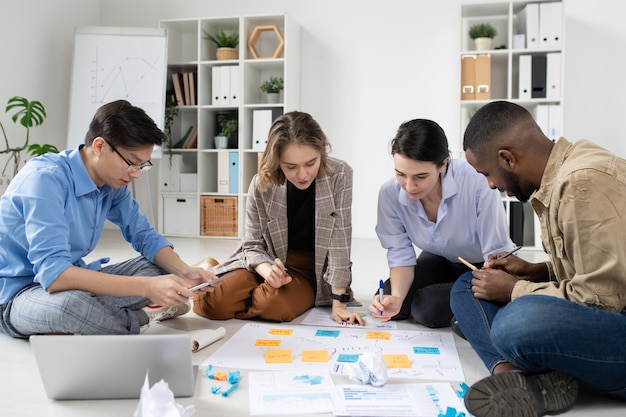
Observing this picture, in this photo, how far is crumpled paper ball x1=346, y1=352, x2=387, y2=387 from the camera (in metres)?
1.54

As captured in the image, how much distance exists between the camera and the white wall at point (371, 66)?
Answer: 176 inches

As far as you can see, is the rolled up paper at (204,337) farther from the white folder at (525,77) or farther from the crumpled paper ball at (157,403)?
the white folder at (525,77)

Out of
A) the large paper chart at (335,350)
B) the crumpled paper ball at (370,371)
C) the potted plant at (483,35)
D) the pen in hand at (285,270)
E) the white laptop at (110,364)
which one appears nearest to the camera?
the white laptop at (110,364)

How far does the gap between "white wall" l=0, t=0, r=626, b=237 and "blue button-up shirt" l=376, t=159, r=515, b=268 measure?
2.71m

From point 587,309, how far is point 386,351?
72 centimetres

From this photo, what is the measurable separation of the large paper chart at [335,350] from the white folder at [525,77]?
287 centimetres

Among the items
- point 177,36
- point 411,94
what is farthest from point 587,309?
point 177,36

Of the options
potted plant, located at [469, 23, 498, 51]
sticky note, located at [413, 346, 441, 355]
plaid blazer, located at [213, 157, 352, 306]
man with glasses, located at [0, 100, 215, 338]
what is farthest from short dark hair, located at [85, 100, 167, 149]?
potted plant, located at [469, 23, 498, 51]

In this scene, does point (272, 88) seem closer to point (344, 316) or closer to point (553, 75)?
point (553, 75)

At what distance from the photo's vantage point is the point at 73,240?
6.21 feet

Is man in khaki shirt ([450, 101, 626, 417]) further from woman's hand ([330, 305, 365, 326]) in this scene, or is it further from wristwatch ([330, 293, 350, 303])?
wristwatch ([330, 293, 350, 303])

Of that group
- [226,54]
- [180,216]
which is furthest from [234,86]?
[180,216]

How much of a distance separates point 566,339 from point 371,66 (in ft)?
12.9

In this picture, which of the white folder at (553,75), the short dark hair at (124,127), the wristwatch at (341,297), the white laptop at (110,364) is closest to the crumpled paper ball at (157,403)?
the white laptop at (110,364)
